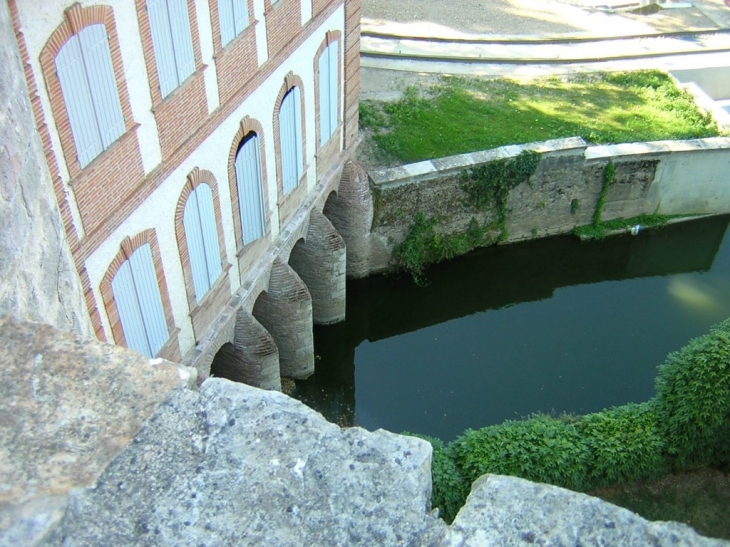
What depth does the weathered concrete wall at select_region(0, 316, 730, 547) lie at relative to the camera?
9.70 ft

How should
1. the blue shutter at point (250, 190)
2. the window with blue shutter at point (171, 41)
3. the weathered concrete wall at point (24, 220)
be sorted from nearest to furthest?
1. the weathered concrete wall at point (24, 220)
2. the window with blue shutter at point (171, 41)
3. the blue shutter at point (250, 190)

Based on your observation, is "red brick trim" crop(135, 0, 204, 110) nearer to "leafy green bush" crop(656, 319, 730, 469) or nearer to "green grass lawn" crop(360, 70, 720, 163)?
"green grass lawn" crop(360, 70, 720, 163)

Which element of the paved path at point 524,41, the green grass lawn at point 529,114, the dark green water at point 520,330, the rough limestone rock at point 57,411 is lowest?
the dark green water at point 520,330

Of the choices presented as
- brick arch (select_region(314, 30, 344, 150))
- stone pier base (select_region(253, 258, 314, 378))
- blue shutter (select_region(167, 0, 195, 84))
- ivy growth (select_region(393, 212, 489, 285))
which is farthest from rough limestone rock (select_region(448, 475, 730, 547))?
ivy growth (select_region(393, 212, 489, 285))

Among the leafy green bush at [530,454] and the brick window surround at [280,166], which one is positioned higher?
the brick window surround at [280,166]

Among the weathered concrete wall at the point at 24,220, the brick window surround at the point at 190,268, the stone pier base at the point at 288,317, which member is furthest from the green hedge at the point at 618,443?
the weathered concrete wall at the point at 24,220

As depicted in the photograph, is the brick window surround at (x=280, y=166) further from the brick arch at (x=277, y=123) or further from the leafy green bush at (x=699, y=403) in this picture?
the leafy green bush at (x=699, y=403)

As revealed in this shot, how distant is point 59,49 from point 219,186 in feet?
12.7

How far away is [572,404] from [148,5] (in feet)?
35.1

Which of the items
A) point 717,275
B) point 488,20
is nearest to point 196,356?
point 717,275

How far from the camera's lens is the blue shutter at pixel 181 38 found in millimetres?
8258

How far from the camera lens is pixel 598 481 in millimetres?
11555

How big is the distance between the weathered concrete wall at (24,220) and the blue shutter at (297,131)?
7.03 m

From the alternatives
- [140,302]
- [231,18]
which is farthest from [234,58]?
[140,302]
